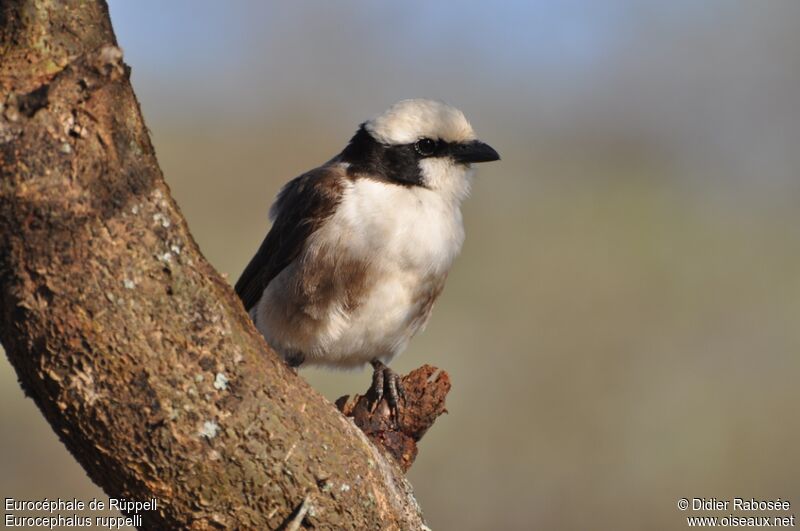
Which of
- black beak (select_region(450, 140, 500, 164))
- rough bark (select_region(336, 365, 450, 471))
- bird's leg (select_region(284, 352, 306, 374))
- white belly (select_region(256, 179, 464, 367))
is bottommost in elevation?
bird's leg (select_region(284, 352, 306, 374))

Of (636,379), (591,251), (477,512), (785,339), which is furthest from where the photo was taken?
(591,251)

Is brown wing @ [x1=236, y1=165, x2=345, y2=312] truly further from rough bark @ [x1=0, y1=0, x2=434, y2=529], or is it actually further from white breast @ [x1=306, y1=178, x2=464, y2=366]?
rough bark @ [x1=0, y1=0, x2=434, y2=529]

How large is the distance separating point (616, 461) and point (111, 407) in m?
7.09

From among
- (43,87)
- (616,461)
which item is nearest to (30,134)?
(43,87)

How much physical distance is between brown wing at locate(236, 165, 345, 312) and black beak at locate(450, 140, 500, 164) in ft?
1.92

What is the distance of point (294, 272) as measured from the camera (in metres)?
5.12

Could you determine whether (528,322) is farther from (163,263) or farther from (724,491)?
(163,263)

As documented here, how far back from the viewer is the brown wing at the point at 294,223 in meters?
5.12

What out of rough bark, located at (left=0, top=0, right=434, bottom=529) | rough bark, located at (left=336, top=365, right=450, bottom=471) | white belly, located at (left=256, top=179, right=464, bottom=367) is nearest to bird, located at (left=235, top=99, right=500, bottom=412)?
white belly, located at (left=256, top=179, right=464, bottom=367)

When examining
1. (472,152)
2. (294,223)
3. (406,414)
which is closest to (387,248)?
(294,223)

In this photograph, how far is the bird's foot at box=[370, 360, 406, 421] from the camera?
4.25m

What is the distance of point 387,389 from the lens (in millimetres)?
4496

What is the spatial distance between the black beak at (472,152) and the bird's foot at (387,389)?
1.12 m

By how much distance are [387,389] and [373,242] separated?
0.78 meters
